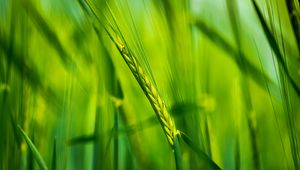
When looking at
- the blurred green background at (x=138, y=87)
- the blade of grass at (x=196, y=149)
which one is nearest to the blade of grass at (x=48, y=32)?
the blurred green background at (x=138, y=87)

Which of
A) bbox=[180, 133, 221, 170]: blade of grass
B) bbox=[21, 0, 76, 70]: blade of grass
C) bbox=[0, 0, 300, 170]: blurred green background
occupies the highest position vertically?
bbox=[21, 0, 76, 70]: blade of grass

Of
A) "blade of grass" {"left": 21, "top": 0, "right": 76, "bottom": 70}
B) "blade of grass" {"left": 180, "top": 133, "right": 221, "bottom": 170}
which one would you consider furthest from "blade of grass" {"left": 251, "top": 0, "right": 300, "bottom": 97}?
"blade of grass" {"left": 21, "top": 0, "right": 76, "bottom": 70}

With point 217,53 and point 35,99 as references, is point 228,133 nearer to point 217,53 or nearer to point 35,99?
point 217,53

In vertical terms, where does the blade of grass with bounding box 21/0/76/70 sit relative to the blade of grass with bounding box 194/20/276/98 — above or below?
above

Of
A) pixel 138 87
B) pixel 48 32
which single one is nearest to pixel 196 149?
pixel 138 87

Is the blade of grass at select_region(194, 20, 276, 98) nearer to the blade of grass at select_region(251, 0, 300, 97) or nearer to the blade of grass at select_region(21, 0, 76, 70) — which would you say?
the blade of grass at select_region(251, 0, 300, 97)

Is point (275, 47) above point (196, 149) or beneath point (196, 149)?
above

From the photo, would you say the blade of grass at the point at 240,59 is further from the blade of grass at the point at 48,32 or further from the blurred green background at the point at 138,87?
the blade of grass at the point at 48,32

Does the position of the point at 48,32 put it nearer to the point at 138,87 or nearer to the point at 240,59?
the point at 138,87
